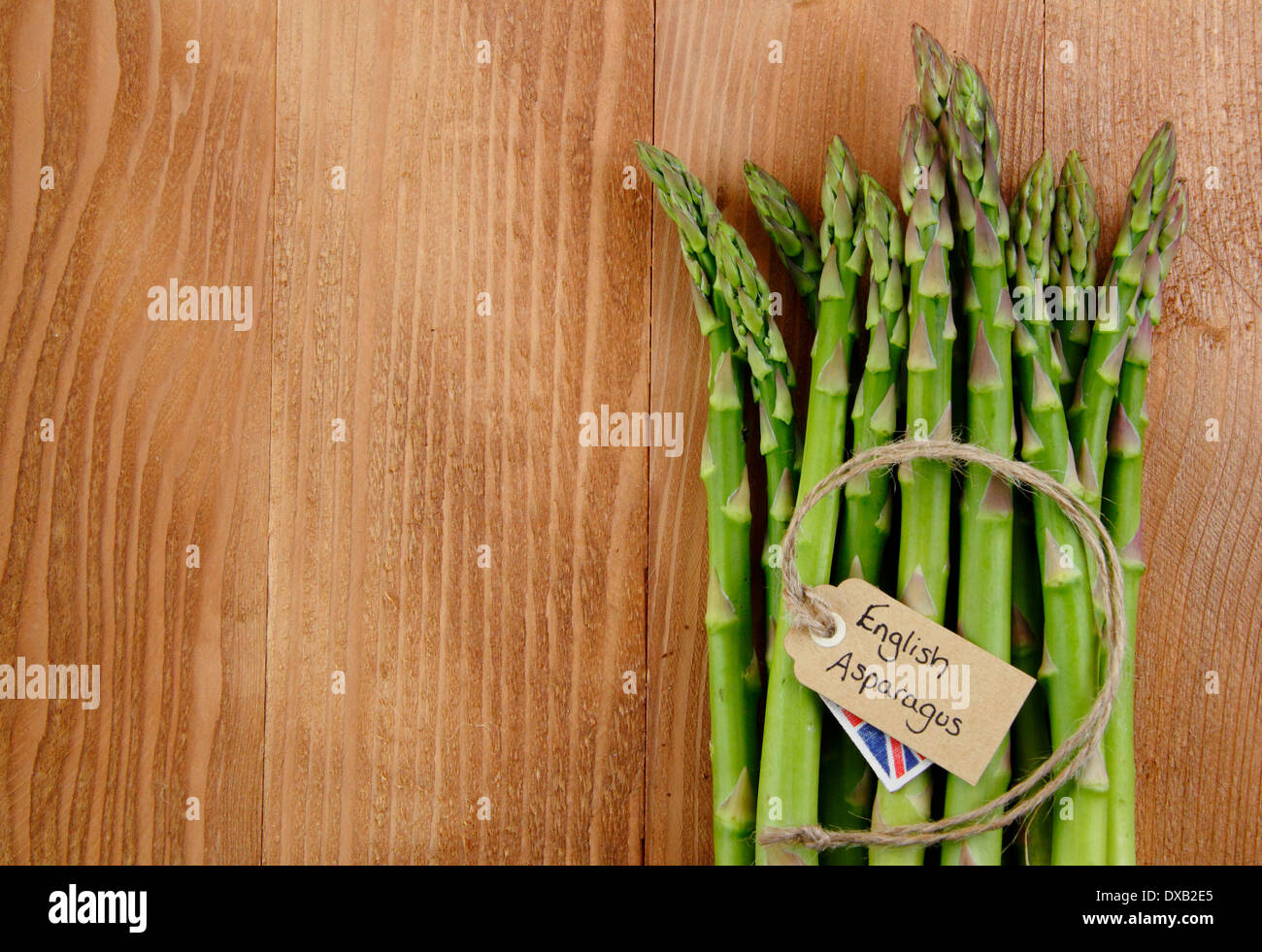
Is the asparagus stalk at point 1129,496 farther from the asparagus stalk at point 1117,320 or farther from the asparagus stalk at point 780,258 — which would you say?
the asparagus stalk at point 780,258

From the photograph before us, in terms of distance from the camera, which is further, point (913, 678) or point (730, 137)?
point (730, 137)

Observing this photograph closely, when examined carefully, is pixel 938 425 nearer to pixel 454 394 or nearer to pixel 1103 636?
pixel 1103 636

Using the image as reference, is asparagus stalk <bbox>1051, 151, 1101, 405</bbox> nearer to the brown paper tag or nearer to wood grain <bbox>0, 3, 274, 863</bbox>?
the brown paper tag

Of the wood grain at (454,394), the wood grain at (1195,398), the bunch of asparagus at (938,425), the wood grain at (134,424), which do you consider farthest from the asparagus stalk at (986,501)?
the wood grain at (134,424)

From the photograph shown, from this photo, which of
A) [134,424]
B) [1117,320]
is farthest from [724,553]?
[134,424]

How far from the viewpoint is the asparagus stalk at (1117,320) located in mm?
884

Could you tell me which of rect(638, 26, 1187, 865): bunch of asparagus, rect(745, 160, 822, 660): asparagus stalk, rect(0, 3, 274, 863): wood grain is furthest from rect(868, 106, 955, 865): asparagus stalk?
rect(0, 3, 274, 863): wood grain

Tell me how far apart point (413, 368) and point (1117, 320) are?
77cm

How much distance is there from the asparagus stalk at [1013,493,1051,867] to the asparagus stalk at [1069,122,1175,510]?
0.08 m

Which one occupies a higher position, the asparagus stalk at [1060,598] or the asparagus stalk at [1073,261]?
the asparagus stalk at [1073,261]

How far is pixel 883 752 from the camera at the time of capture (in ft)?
2.77

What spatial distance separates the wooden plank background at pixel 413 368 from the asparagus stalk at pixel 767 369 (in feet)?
0.30

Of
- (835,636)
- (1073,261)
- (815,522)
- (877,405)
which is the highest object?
(1073,261)
